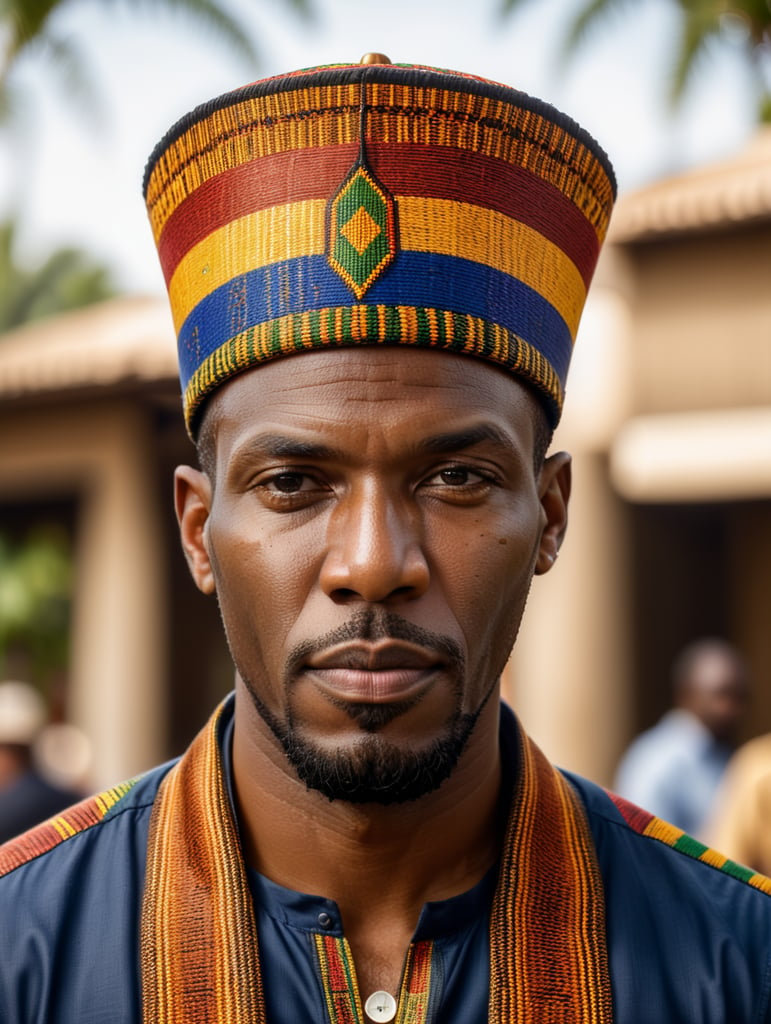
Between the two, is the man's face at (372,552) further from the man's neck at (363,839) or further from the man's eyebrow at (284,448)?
the man's neck at (363,839)

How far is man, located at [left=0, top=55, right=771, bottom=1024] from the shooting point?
1.88 m

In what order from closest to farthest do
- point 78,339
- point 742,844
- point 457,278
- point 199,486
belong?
point 457,278
point 199,486
point 742,844
point 78,339

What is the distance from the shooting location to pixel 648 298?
866 cm

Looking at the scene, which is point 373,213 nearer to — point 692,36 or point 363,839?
point 363,839

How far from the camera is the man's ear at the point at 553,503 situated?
2.15m

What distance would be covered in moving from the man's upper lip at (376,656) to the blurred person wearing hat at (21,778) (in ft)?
13.3

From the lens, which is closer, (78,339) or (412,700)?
(412,700)

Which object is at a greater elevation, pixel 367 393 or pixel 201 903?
pixel 367 393

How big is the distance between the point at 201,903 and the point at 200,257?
3.15 ft

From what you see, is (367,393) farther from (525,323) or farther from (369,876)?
(369,876)

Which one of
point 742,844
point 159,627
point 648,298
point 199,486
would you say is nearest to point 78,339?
point 159,627

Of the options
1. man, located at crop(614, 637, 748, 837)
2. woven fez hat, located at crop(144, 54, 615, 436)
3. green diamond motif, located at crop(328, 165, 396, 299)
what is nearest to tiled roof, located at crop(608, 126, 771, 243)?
man, located at crop(614, 637, 748, 837)

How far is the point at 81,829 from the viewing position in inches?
82.1

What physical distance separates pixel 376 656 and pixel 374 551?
14cm
